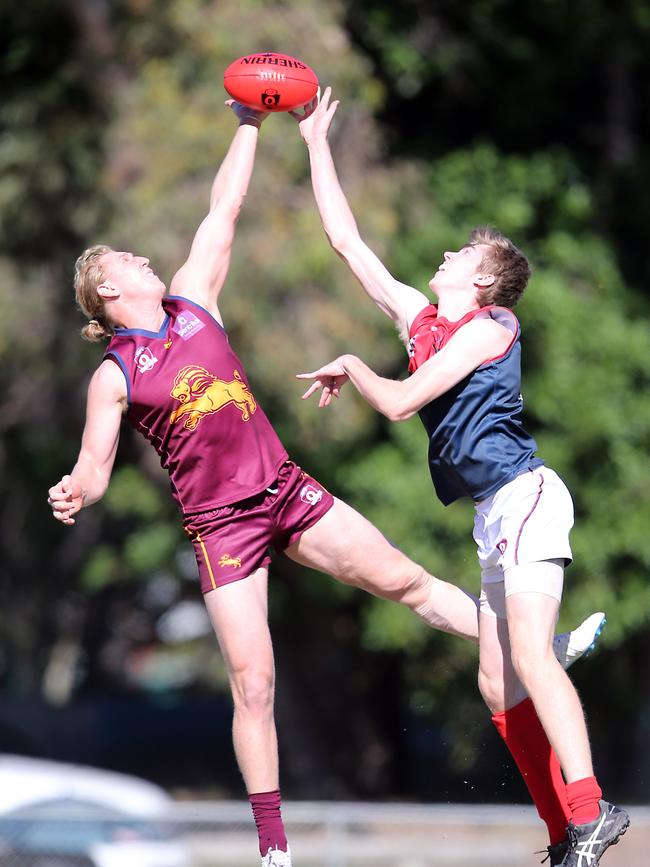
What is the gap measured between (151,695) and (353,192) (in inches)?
667

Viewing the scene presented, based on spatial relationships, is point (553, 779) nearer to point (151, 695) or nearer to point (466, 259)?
point (466, 259)

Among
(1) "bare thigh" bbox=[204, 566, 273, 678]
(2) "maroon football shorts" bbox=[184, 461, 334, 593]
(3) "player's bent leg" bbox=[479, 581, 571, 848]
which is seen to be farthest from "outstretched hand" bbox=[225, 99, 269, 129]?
(3) "player's bent leg" bbox=[479, 581, 571, 848]

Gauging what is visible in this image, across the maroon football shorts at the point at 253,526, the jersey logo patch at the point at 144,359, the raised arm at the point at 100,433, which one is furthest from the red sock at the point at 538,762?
the jersey logo patch at the point at 144,359

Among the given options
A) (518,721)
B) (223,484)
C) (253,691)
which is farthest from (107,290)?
(518,721)

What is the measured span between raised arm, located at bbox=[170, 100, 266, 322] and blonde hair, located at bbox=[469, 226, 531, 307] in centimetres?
97

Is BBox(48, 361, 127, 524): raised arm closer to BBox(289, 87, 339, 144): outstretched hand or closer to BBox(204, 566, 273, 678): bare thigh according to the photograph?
BBox(204, 566, 273, 678): bare thigh

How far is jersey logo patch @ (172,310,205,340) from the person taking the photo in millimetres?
4578

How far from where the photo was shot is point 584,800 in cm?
392

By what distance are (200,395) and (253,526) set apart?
1.62ft

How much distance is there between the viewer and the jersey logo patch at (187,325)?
4.58 meters

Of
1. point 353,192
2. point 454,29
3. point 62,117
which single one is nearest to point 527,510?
point 353,192

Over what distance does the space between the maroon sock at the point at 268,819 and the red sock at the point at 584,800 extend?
988 millimetres

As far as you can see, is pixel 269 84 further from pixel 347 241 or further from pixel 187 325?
pixel 187 325

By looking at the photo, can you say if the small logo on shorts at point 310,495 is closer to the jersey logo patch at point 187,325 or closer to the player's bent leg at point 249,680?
the player's bent leg at point 249,680
